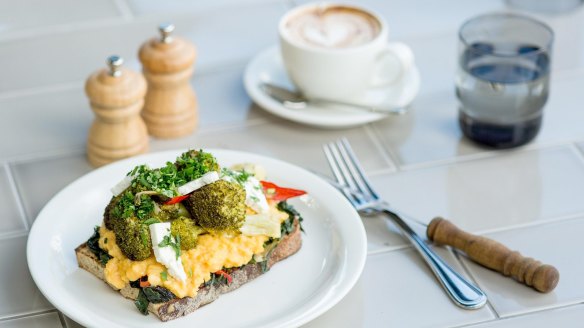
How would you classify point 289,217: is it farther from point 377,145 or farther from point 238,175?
point 377,145

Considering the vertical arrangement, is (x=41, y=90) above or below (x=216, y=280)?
below

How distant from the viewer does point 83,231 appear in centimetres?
160

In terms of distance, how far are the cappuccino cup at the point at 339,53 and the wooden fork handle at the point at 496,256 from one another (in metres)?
0.49

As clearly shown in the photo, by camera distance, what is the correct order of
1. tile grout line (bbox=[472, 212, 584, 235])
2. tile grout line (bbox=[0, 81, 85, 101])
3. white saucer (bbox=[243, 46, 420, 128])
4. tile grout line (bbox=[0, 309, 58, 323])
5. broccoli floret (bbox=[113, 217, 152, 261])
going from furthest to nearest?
tile grout line (bbox=[0, 81, 85, 101]) → white saucer (bbox=[243, 46, 420, 128]) → tile grout line (bbox=[472, 212, 584, 235]) → tile grout line (bbox=[0, 309, 58, 323]) → broccoli floret (bbox=[113, 217, 152, 261])

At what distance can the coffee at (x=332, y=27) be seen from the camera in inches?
79.4

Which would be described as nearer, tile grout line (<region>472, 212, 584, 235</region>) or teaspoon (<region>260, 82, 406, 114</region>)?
tile grout line (<region>472, 212, 584, 235</region>)

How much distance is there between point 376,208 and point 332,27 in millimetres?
535

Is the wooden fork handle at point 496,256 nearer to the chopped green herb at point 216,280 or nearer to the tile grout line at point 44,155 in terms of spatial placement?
the chopped green herb at point 216,280

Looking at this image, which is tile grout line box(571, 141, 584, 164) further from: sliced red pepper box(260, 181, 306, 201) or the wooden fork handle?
sliced red pepper box(260, 181, 306, 201)

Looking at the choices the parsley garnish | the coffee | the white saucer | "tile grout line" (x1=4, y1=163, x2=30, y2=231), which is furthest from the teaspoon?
the parsley garnish

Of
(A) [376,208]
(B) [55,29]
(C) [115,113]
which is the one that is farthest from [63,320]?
(B) [55,29]

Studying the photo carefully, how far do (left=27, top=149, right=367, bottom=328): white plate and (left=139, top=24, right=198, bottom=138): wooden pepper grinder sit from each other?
0.20m

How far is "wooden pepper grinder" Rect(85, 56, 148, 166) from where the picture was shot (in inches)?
69.6

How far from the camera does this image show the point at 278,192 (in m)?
1.58
